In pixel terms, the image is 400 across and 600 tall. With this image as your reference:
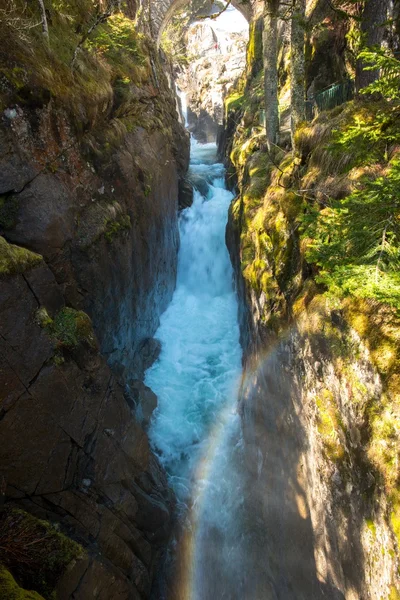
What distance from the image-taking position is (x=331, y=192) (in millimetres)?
6586

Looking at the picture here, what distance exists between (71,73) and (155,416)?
11.8 metres

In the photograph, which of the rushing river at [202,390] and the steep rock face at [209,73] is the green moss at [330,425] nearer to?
the rushing river at [202,390]

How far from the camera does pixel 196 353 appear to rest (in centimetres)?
1552

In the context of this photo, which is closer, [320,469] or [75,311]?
[320,469]

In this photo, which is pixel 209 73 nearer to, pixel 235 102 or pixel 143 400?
pixel 235 102

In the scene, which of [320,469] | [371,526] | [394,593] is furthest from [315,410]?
[394,593]

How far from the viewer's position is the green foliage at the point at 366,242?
12.2 ft

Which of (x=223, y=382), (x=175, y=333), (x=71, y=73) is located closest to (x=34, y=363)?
(x=71, y=73)

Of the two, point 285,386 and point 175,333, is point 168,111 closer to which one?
point 175,333

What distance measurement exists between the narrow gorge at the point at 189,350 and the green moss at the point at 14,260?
0.04 metres

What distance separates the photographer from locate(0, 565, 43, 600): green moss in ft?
14.2

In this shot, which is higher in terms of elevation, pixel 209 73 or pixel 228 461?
pixel 209 73

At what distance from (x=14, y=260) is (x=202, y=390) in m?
9.59

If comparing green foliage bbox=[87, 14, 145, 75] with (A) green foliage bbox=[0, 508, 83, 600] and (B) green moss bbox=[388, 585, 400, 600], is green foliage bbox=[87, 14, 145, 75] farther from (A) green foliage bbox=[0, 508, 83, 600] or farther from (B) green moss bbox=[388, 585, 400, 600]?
(B) green moss bbox=[388, 585, 400, 600]
